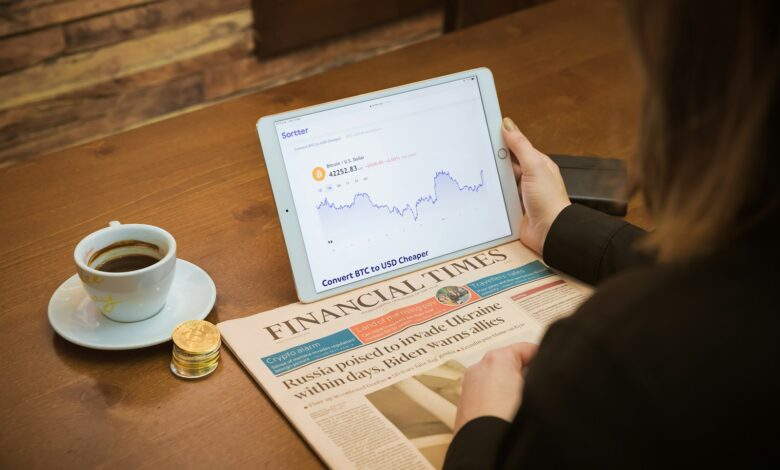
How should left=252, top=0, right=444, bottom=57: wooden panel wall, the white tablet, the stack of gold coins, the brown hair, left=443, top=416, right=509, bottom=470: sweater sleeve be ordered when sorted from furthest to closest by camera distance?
1. left=252, top=0, right=444, bottom=57: wooden panel wall
2. the white tablet
3. the stack of gold coins
4. left=443, top=416, right=509, bottom=470: sweater sleeve
5. the brown hair

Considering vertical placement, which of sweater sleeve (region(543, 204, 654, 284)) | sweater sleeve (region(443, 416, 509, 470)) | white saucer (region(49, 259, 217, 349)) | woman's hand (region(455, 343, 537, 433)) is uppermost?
white saucer (region(49, 259, 217, 349))

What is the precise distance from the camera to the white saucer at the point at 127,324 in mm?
936

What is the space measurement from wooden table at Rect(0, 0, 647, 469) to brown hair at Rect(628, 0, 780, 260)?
50 millimetres

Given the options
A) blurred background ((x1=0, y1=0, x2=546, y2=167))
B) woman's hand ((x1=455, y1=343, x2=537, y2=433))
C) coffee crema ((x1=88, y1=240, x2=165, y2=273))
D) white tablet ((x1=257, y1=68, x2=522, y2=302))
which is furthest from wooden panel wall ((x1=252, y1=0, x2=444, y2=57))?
woman's hand ((x1=455, y1=343, x2=537, y2=433))

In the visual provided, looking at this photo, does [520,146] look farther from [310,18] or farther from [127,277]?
[310,18]

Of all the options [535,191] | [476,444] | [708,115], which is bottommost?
[476,444]

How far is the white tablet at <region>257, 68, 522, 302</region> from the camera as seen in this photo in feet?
3.36

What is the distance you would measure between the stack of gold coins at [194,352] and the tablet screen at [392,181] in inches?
6.4

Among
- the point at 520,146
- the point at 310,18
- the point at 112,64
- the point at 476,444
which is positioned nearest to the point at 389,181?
the point at 520,146

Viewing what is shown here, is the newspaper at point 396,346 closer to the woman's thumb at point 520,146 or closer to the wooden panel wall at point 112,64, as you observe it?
the woman's thumb at point 520,146

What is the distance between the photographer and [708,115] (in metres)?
0.55

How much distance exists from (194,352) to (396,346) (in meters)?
0.23

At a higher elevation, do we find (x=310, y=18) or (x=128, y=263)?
(x=310, y=18)

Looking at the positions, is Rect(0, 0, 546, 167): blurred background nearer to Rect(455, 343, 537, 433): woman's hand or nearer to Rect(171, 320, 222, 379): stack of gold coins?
Rect(171, 320, 222, 379): stack of gold coins
